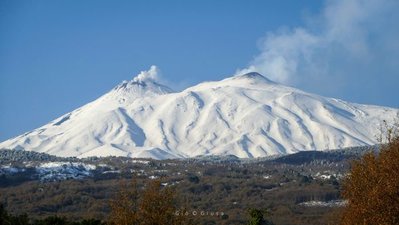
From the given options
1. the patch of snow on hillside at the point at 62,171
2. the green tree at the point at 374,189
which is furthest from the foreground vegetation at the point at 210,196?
the patch of snow on hillside at the point at 62,171

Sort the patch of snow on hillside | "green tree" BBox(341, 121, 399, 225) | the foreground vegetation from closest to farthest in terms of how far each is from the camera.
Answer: "green tree" BBox(341, 121, 399, 225), the foreground vegetation, the patch of snow on hillside

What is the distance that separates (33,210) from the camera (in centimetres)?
12188

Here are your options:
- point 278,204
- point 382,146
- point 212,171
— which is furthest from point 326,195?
point 382,146

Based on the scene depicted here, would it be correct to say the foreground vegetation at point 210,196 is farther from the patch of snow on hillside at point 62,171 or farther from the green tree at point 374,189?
the patch of snow on hillside at point 62,171

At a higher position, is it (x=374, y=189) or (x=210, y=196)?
(x=210, y=196)

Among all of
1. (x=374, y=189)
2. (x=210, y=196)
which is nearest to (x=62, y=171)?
(x=210, y=196)

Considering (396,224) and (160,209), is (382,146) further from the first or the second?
(160,209)

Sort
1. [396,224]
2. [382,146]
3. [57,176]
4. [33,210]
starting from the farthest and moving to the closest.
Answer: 1. [57,176]
2. [33,210]
3. [382,146]
4. [396,224]

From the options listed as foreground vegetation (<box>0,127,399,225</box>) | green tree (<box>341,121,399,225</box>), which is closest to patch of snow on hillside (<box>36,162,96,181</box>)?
foreground vegetation (<box>0,127,399,225</box>)

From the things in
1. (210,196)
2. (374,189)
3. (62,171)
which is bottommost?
(374,189)

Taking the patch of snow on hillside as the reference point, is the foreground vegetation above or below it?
below

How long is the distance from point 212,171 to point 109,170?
27354mm

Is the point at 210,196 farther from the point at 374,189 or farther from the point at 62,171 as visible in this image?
the point at 374,189

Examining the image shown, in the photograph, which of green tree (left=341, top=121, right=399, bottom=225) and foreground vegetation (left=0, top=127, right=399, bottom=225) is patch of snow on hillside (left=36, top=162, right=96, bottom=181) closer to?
foreground vegetation (left=0, top=127, right=399, bottom=225)
